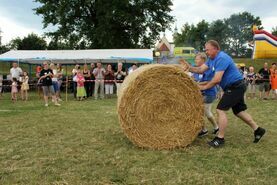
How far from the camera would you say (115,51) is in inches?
902

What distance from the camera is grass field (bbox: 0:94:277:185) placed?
14.9 feet

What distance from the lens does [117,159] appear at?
545 centimetres

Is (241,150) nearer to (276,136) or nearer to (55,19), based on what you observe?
(276,136)

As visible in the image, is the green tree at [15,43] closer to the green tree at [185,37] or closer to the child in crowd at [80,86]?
the green tree at [185,37]

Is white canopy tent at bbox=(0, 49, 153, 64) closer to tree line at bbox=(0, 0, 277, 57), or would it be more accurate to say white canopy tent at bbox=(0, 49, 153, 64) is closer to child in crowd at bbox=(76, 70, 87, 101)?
child in crowd at bbox=(76, 70, 87, 101)

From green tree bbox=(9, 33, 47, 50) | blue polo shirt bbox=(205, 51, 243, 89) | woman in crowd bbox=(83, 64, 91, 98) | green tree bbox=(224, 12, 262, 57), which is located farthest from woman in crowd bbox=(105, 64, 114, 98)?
green tree bbox=(224, 12, 262, 57)

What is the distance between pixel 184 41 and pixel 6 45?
39.4m

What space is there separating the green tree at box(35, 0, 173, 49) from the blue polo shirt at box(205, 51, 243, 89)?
92.6 ft

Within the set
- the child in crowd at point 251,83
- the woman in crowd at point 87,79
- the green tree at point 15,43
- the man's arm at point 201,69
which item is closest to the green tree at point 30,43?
the green tree at point 15,43

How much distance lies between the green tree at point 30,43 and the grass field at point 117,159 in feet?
171

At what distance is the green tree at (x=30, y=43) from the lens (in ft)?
192

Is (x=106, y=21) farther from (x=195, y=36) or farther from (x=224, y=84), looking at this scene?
(x=195, y=36)

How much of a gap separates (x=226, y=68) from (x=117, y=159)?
2.29 meters

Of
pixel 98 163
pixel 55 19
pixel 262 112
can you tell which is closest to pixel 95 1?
pixel 55 19
